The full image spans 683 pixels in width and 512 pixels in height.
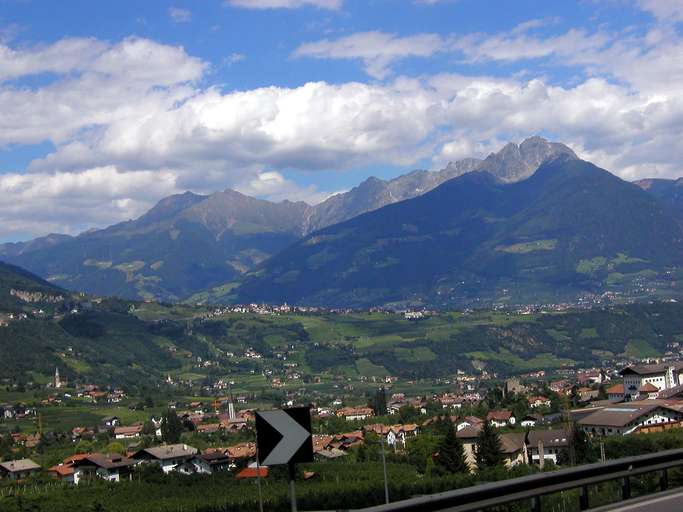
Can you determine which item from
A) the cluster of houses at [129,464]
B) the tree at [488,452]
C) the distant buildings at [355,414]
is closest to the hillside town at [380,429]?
the distant buildings at [355,414]

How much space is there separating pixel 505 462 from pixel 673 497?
180 ft

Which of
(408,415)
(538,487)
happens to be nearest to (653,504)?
(538,487)

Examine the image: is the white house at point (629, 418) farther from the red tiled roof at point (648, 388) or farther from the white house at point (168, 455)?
the white house at point (168, 455)

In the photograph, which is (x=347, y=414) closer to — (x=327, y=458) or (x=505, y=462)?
(x=327, y=458)

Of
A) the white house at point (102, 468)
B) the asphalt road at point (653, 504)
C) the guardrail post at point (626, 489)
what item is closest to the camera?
the asphalt road at point (653, 504)

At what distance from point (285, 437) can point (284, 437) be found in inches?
0.6

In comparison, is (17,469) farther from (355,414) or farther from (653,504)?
(653,504)

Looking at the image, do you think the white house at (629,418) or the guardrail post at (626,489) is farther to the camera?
the white house at (629,418)

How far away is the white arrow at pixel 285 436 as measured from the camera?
10.3m

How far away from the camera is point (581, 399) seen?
11275cm

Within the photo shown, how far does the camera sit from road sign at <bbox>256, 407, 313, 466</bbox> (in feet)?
33.7

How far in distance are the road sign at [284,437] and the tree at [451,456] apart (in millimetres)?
56831

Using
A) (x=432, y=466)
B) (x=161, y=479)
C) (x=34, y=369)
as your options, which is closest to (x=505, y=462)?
(x=432, y=466)

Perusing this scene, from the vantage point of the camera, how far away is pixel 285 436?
34.2 feet
